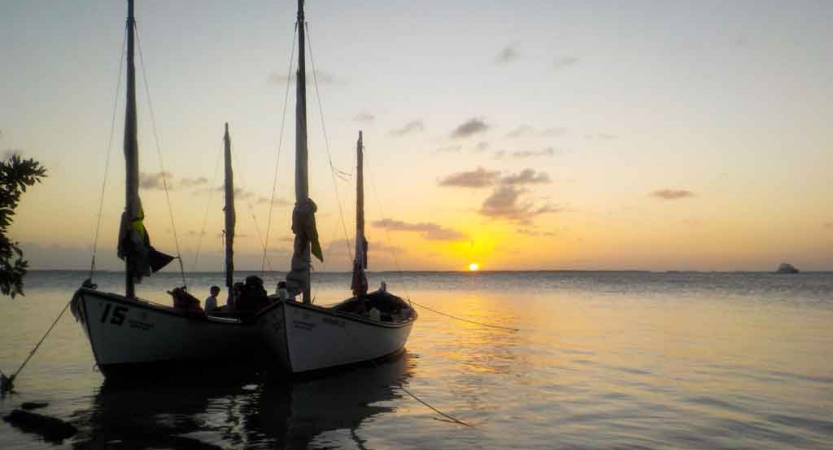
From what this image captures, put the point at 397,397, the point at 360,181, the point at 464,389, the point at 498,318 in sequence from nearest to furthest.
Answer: the point at 397,397 < the point at 464,389 < the point at 360,181 < the point at 498,318

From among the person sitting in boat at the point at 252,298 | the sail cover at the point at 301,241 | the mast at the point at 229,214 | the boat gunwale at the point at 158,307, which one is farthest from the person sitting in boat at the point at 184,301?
the mast at the point at 229,214

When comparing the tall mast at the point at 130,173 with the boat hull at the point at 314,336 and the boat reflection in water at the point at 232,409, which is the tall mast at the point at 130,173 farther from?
the boat hull at the point at 314,336

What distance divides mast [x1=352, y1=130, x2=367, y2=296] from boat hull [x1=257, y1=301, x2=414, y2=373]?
22.3ft

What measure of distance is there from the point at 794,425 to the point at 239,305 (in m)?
16.0

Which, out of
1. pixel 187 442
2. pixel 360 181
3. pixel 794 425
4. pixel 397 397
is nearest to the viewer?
pixel 187 442

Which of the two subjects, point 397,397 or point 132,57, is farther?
point 132,57

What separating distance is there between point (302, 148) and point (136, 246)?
5.73 metres

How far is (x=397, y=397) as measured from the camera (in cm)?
1689

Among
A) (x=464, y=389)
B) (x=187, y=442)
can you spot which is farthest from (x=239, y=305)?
(x=187, y=442)

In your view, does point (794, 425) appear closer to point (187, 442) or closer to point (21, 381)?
point (187, 442)

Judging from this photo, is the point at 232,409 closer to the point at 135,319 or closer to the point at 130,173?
the point at 135,319

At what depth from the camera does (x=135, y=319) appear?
1775cm

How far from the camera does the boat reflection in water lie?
1241 cm

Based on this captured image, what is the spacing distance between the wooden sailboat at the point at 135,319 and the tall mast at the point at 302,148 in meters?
2.94
